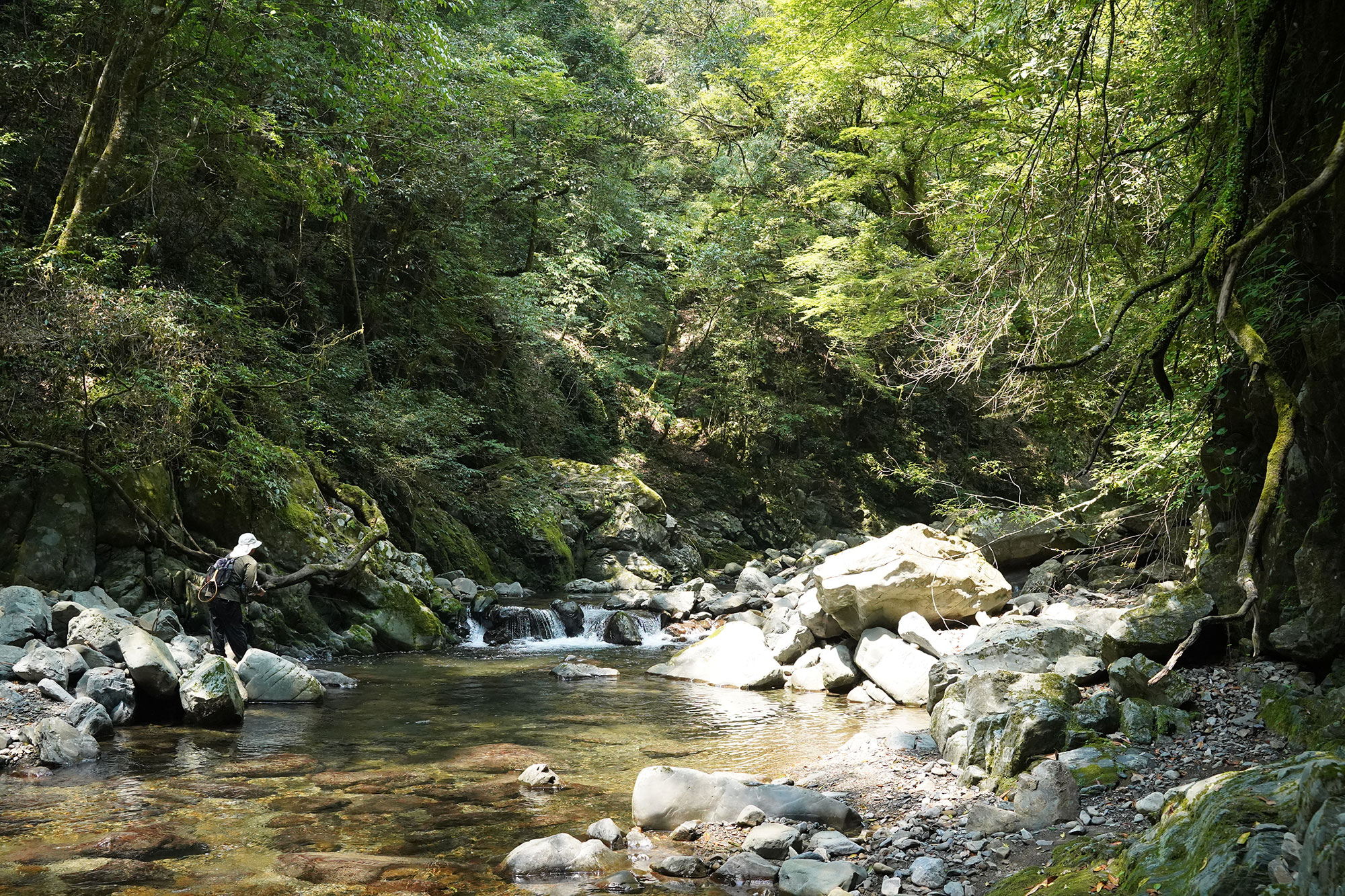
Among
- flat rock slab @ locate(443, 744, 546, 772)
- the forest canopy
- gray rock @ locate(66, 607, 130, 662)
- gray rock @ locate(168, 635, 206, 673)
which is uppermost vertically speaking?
the forest canopy

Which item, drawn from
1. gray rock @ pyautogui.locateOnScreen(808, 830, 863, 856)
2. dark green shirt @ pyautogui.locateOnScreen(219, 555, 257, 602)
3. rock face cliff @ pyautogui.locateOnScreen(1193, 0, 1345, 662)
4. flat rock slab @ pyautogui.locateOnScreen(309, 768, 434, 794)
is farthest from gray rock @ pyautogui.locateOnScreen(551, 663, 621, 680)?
rock face cliff @ pyautogui.locateOnScreen(1193, 0, 1345, 662)

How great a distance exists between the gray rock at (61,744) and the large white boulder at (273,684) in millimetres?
1949

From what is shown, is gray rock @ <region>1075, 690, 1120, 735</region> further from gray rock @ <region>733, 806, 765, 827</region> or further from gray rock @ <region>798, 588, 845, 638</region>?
gray rock @ <region>798, 588, 845, 638</region>

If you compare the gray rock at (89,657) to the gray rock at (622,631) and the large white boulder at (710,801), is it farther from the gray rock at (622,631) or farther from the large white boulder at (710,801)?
the gray rock at (622,631)

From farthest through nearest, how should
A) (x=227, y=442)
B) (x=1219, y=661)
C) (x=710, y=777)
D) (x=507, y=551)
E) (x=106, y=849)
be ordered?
(x=507, y=551) < (x=227, y=442) < (x=1219, y=661) < (x=710, y=777) < (x=106, y=849)

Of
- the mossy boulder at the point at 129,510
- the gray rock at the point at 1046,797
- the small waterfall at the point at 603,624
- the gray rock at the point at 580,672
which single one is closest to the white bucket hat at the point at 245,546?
the mossy boulder at the point at 129,510

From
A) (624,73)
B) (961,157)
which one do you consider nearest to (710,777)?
(961,157)

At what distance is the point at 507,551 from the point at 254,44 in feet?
29.8

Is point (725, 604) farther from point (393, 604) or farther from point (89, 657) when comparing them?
point (89, 657)

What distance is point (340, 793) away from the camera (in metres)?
5.43

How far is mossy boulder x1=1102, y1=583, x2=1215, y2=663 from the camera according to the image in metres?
5.81

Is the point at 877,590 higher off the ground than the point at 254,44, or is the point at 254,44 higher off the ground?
the point at 254,44

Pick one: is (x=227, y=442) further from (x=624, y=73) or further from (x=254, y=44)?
(x=624, y=73)

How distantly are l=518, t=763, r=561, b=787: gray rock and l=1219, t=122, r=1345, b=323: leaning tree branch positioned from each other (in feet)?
15.7
